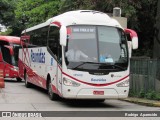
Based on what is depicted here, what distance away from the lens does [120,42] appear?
15797 millimetres

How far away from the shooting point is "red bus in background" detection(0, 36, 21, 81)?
100 feet

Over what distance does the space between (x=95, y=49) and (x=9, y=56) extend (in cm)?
1645

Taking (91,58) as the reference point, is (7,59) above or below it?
below

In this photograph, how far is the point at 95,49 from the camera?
15352mm

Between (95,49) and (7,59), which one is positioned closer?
(95,49)

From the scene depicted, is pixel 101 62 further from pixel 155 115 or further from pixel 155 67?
pixel 155 67

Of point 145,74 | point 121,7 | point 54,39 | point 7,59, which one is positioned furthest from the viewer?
point 7,59

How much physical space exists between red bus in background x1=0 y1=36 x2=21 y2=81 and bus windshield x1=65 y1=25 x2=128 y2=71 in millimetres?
15802

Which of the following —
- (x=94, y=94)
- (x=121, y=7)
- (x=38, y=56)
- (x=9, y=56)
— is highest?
(x=121, y=7)

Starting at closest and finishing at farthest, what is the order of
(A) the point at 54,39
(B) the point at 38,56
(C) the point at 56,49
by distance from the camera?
1. (C) the point at 56,49
2. (A) the point at 54,39
3. (B) the point at 38,56

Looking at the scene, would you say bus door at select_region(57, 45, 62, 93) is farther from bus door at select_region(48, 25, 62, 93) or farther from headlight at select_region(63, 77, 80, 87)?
headlight at select_region(63, 77, 80, 87)

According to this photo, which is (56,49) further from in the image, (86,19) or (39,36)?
(39,36)

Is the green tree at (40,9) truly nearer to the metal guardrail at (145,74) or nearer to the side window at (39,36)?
the side window at (39,36)

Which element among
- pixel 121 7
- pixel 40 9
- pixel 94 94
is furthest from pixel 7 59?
pixel 94 94
